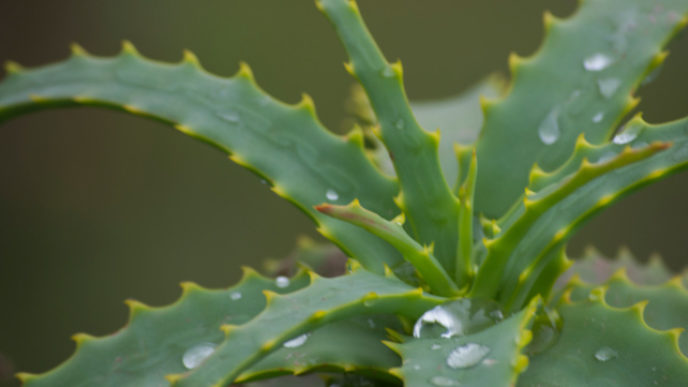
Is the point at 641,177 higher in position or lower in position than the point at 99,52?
lower

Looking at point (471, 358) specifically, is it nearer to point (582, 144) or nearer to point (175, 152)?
point (582, 144)

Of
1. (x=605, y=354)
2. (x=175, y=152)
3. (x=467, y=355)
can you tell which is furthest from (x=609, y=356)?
(x=175, y=152)

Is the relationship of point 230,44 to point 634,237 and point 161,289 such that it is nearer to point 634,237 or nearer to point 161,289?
point 161,289

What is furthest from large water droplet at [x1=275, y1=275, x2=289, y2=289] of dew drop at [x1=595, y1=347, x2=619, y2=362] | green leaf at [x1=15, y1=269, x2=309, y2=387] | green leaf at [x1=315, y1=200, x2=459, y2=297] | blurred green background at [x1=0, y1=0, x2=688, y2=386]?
blurred green background at [x1=0, y1=0, x2=688, y2=386]

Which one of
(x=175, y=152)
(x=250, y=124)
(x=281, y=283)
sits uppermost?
(x=175, y=152)

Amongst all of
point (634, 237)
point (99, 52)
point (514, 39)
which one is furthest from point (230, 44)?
point (634, 237)

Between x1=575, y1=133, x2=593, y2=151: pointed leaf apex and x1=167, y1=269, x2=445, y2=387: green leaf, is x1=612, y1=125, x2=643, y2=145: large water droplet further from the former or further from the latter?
x1=167, y1=269, x2=445, y2=387: green leaf
